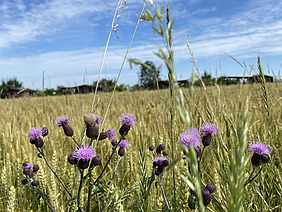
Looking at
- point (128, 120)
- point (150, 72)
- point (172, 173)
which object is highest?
point (150, 72)

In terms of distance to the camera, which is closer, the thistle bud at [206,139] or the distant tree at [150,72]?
the distant tree at [150,72]

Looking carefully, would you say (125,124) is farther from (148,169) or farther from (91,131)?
(148,169)

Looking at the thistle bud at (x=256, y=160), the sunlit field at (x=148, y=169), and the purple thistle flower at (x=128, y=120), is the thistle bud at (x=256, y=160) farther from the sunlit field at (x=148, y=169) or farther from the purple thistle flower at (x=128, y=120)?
the purple thistle flower at (x=128, y=120)

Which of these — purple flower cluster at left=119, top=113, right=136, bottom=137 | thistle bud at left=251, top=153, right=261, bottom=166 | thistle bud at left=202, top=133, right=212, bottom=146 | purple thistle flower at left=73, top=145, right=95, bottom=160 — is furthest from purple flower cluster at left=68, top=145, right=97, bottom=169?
thistle bud at left=251, top=153, right=261, bottom=166

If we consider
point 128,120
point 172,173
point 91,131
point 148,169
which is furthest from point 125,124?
point 172,173

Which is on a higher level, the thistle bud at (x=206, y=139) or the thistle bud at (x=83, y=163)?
the thistle bud at (x=206, y=139)

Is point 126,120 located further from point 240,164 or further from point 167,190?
point 240,164

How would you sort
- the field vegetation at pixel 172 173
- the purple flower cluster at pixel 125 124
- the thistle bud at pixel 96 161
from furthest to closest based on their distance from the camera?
the purple flower cluster at pixel 125 124
the thistle bud at pixel 96 161
the field vegetation at pixel 172 173

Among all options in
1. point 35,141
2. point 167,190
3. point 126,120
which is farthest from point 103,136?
point 167,190

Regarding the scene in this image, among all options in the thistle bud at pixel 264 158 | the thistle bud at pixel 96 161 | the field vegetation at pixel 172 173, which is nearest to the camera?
the field vegetation at pixel 172 173

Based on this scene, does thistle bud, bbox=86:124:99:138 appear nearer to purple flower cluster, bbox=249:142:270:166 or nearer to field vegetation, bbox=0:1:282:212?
field vegetation, bbox=0:1:282:212

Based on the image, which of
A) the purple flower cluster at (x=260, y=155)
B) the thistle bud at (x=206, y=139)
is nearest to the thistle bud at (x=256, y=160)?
the purple flower cluster at (x=260, y=155)

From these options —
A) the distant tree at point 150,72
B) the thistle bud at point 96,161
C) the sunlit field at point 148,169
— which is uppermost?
the distant tree at point 150,72

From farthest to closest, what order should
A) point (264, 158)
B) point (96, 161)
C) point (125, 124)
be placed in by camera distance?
point (125, 124) → point (96, 161) → point (264, 158)
